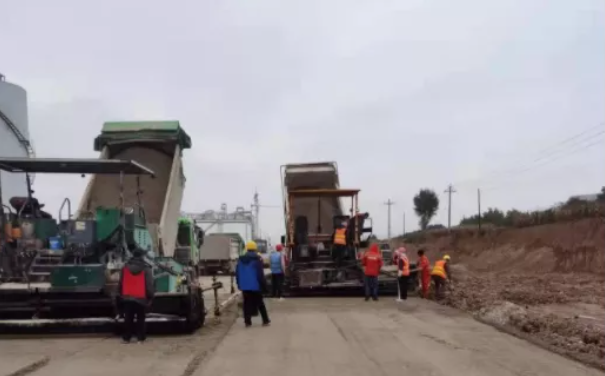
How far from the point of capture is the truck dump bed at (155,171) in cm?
1465

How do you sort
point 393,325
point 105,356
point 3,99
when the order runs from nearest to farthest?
point 105,356, point 393,325, point 3,99

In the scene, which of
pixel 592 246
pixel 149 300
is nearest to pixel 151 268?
pixel 149 300

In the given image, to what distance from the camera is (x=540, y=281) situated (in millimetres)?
28703

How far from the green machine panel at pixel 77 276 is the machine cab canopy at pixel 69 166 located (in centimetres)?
171

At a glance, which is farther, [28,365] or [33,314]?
[33,314]

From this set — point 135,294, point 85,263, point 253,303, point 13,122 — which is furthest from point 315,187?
point 135,294

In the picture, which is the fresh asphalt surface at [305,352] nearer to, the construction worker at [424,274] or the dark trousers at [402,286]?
the dark trousers at [402,286]

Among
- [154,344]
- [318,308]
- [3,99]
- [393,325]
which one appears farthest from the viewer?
[3,99]

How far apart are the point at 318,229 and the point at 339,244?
1.70 m

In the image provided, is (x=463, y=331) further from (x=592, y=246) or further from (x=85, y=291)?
(x=592, y=246)

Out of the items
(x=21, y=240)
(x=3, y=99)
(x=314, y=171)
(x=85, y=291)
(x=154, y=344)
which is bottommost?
(x=154, y=344)

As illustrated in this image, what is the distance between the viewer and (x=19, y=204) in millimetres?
12523

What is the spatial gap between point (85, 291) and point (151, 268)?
1082 millimetres

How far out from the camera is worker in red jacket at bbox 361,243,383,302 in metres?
19.3
